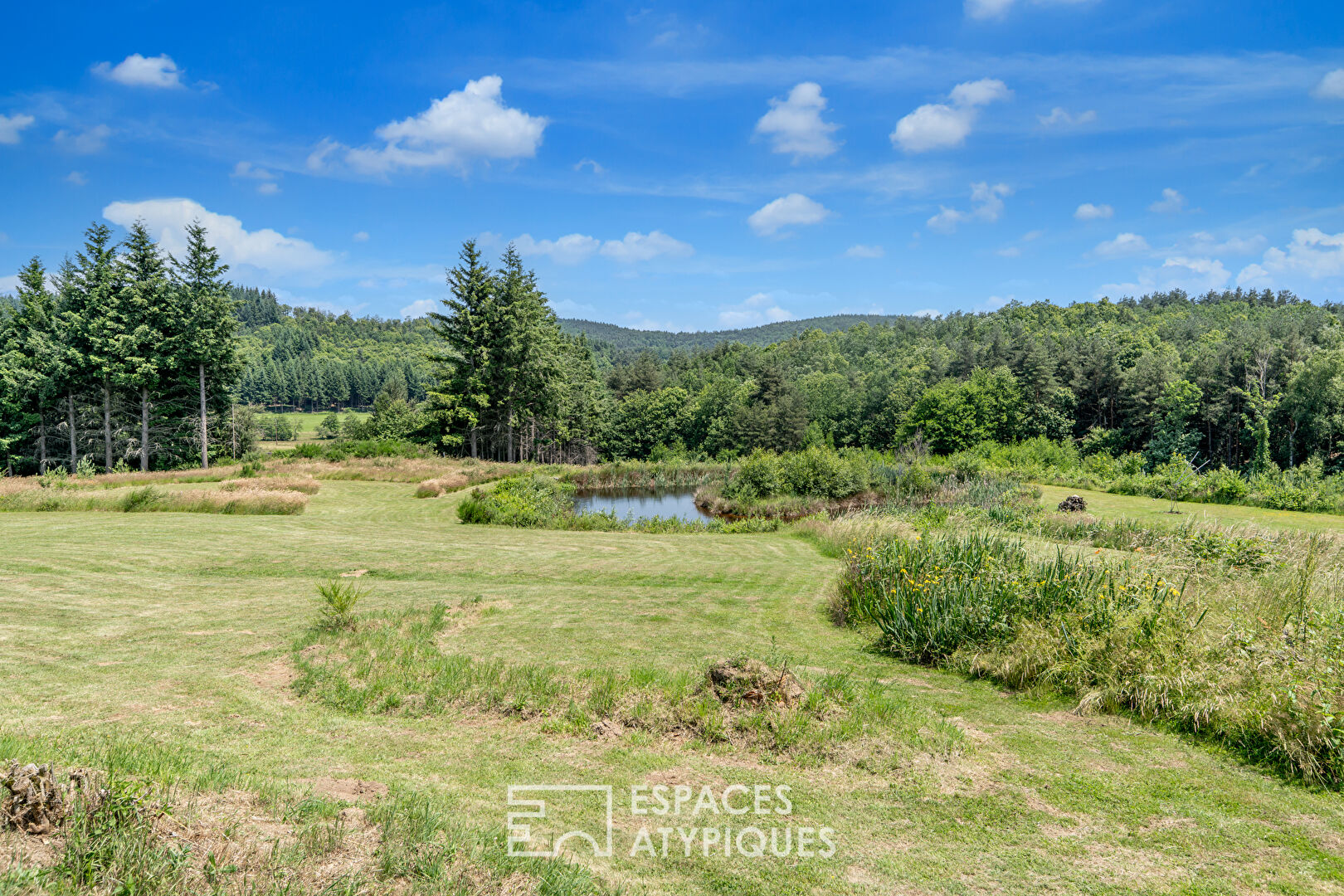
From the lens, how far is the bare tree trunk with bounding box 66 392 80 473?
34787 millimetres

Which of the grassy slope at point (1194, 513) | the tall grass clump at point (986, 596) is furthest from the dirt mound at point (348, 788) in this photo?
the grassy slope at point (1194, 513)

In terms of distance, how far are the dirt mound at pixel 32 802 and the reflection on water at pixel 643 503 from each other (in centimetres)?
2765

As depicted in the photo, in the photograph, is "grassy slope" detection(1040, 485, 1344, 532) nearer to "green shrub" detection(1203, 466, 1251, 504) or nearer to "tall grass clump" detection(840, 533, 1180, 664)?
"green shrub" detection(1203, 466, 1251, 504)

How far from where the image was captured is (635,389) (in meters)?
86.0

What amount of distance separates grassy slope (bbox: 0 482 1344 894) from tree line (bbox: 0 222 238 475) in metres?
28.8

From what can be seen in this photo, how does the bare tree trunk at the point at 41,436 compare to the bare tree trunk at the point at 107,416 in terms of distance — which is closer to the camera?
the bare tree trunk at the point at 107,416

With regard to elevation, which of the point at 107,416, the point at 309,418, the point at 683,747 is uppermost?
the point at 309,418

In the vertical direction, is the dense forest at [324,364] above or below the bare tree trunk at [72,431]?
above

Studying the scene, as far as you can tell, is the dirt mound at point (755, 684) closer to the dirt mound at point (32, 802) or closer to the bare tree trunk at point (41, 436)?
the dirt mound at point (32, 802)

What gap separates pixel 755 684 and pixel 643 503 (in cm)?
3292

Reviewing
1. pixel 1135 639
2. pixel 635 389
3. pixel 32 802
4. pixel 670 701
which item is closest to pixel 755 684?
pixel 670 701

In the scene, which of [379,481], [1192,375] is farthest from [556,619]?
[1192,375]

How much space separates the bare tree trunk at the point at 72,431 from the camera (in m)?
34.8

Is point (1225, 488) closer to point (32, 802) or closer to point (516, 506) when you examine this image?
point (516, 506)
